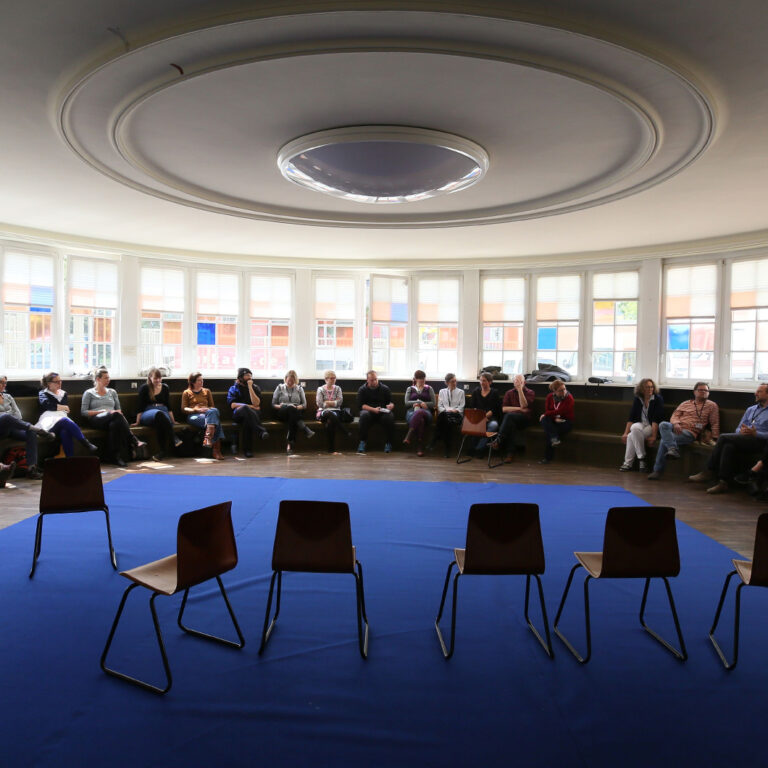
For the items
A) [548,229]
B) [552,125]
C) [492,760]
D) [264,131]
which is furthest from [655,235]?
[492,760]

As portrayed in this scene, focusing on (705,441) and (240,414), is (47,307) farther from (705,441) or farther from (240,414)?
(705,441)

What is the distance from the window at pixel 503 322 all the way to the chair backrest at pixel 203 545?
7.74 m

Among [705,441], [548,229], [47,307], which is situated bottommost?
[705,441]

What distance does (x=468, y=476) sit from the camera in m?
7.34

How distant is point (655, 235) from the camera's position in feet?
27.1

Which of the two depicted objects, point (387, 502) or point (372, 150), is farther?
point (387, 502)

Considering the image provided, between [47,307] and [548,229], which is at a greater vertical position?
[548,229]

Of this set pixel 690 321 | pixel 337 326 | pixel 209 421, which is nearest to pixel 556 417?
pixel 690 321

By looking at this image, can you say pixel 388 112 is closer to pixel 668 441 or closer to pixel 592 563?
pixel 592 563

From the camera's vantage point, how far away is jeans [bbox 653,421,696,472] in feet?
24.4

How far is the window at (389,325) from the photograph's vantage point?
34.3 ft

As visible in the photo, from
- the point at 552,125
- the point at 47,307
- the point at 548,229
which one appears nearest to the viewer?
the point at 552,125

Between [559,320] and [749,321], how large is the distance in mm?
2720

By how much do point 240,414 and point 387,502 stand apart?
3.71 metres
